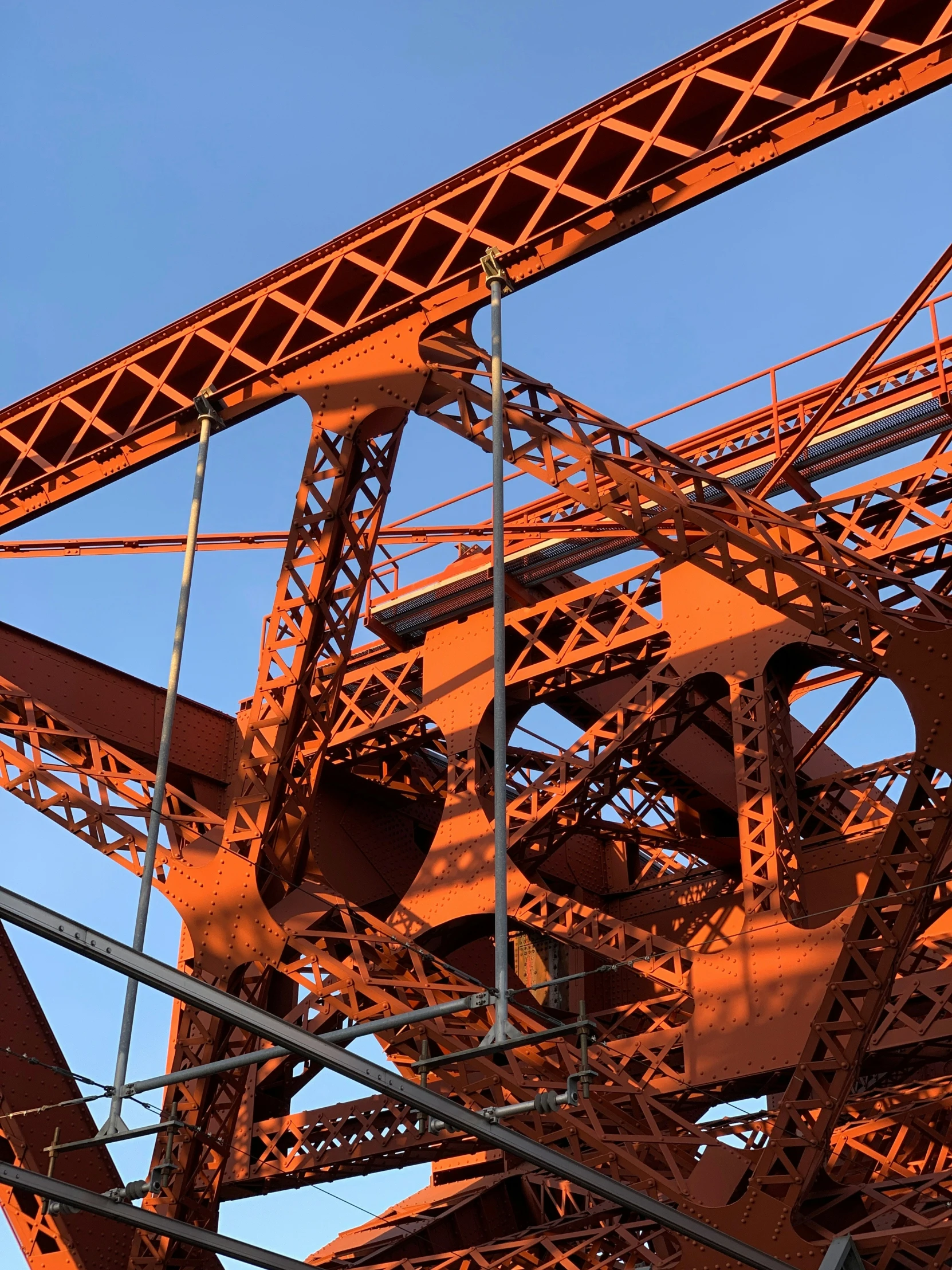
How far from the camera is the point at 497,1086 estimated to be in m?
14.8

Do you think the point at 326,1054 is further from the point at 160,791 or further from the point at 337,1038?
the point at 160,791

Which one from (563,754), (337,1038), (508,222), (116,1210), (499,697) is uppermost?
(508,222)

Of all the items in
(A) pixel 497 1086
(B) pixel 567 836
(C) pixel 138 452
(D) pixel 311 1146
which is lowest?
(A) pixel 497 1086

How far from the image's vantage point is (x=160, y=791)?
15000mm

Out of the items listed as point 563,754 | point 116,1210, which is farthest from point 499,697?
point 563,754

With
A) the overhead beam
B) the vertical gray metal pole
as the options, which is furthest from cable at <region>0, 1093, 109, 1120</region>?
the overhead beam

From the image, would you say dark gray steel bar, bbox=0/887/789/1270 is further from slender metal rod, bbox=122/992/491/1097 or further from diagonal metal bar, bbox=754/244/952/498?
diagonal metal bar, bbox=754/244/952/498

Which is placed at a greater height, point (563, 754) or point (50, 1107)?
point (563, 754)

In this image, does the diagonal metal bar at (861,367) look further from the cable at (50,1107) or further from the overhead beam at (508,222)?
the cable at (50,1107)

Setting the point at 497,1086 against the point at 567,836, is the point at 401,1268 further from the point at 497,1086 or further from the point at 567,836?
the point at 497,1086

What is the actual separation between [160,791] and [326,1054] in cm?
410

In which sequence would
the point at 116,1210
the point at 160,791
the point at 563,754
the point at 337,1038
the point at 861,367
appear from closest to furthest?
the point at 337,1038
the point at 116,1210
the point at 160,791
the point at 861,367
the point at 563,754

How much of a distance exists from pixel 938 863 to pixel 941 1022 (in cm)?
513

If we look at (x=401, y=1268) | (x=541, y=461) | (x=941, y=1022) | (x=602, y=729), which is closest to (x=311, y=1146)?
(x=401, y=1268)
